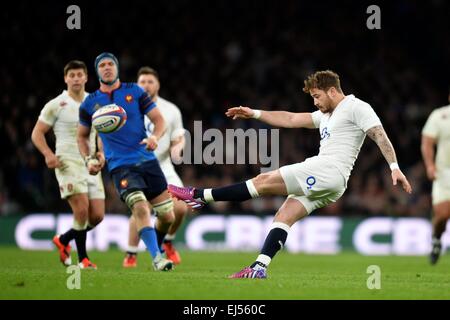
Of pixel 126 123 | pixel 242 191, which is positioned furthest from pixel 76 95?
pixel 242 191

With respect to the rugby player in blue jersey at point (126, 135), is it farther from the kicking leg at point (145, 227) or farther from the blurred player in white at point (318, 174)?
the blurred player in white at point (318, 174)

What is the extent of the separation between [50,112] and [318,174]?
12.5 ft

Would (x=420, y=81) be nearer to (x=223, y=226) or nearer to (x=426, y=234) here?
(x=426, y=234)

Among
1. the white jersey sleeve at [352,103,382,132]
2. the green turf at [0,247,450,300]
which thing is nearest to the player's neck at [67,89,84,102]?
the green turf at [0,247,450,300]

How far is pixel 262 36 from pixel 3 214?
8.90 metres

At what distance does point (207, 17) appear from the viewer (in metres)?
24.2

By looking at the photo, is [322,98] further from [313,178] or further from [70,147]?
[70,147]

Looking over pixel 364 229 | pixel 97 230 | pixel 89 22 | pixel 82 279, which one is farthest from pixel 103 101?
pixel 89 22

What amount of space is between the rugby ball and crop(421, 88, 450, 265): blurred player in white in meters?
5.35

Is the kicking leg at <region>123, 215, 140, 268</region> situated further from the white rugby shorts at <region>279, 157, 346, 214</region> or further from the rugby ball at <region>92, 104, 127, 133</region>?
the white rugby shorts at <region>279, 157, 346, 214</region>

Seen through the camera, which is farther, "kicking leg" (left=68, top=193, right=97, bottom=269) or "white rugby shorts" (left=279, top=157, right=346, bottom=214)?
"kicking leg" (left=68, top=193, right=97, bottom=269)

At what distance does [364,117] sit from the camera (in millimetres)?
8586

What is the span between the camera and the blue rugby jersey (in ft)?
33.0

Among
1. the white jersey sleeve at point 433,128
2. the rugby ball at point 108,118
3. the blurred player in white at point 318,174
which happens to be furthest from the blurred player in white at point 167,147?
the white jersey sleeve at point 433,128
